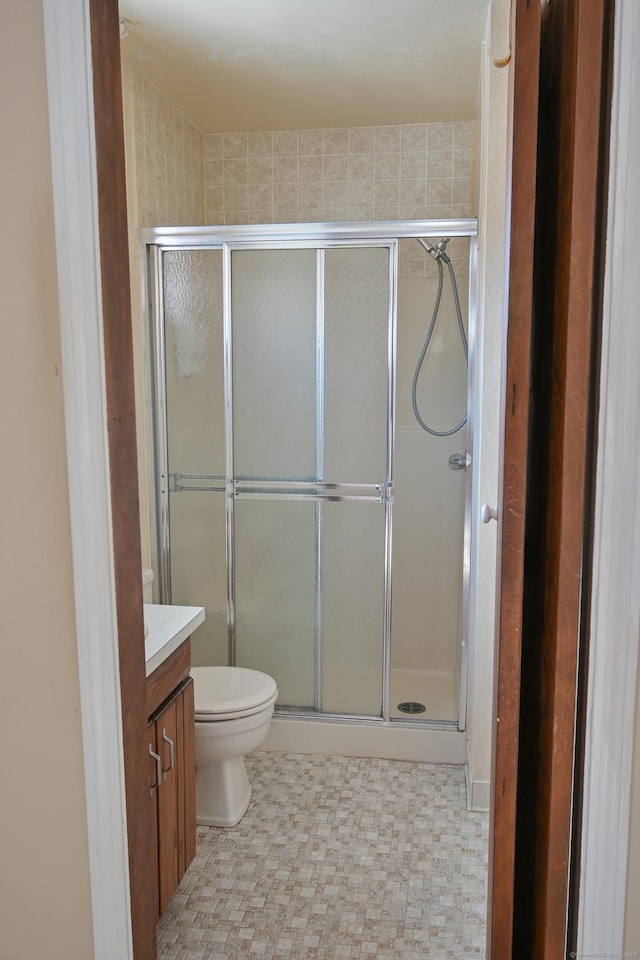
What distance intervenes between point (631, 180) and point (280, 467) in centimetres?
208

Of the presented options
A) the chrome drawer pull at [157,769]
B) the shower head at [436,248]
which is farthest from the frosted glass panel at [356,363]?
the chrome drawer pull at [157,769]

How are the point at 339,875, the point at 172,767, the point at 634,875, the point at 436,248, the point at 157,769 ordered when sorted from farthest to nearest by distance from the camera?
the point at 436,248 → the point at 339,875 → the point at 172,767 → the point at 157,769 → the point at 634,875

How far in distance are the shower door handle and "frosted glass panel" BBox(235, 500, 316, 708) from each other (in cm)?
58

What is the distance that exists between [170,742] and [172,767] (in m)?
0.08

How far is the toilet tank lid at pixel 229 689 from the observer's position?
235 cm

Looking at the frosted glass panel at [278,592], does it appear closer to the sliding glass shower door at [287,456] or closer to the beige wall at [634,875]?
the sliding glass shower door at [287,456]

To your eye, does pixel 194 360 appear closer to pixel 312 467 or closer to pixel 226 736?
pixel 312 467

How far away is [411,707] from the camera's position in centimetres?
298

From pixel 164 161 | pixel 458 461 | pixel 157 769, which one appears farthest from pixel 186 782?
pixel 164 161

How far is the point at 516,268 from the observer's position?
1121mm

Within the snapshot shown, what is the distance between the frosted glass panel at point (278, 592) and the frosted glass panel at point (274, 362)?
0.59 feet

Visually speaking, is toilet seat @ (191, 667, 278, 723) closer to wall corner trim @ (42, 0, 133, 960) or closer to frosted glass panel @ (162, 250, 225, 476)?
frosted glass panel @ (162, 250, 225, 476)

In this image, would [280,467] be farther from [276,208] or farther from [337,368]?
[276,208]

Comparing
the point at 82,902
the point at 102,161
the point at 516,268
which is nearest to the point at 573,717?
the point at 516,268
